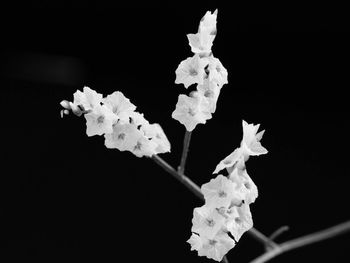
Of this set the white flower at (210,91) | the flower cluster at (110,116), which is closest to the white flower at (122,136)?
the flower cluster at (110,116)

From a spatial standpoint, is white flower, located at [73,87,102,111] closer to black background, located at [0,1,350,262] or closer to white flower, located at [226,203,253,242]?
white flower, located at [226,203,253,242]

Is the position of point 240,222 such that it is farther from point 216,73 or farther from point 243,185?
point 216,73

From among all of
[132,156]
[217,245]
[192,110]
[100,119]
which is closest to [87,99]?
[100,119]

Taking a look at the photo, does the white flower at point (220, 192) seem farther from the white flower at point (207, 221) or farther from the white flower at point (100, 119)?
the white flower at point (100, 119)

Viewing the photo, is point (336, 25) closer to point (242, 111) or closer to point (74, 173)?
point (242, 111)

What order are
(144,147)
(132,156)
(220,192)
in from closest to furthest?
(220,192), (144,147), (132,156)

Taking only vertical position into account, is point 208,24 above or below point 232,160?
above
